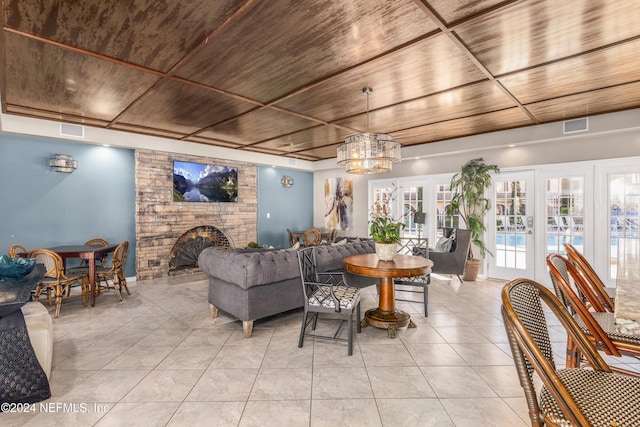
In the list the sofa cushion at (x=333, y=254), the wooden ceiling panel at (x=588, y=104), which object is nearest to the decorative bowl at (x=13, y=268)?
the sofa cushion at (x=333, y=254)

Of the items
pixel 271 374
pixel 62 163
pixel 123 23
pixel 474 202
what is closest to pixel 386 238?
pixel 271 374

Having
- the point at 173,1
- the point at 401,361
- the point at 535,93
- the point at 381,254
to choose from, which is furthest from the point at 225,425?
the point at 535,93

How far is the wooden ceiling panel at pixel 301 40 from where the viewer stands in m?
2.15

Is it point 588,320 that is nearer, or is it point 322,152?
point 588,320

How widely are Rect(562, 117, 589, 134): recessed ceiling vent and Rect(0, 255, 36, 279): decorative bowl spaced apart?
275 inches

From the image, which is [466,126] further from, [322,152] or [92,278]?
[92,278]

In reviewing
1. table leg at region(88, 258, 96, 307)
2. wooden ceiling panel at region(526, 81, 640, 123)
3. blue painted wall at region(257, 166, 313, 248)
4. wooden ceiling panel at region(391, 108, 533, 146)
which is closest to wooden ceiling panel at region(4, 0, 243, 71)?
table leg at region(88, 258, 96, 307)

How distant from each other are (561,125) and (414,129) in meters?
2.27

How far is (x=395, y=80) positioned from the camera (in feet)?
10.9

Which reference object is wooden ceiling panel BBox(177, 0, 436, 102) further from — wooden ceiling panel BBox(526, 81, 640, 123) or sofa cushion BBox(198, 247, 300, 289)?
wooden ceiling panel BBox(526, 81, 640, 123)

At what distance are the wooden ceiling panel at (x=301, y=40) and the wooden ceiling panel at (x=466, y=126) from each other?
2.77 metres

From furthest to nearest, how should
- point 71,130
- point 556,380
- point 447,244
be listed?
point 447,244, point 71,130, point 556,380

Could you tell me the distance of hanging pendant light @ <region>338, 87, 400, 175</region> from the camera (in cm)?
362

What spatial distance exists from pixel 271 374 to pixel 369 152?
253 cm
